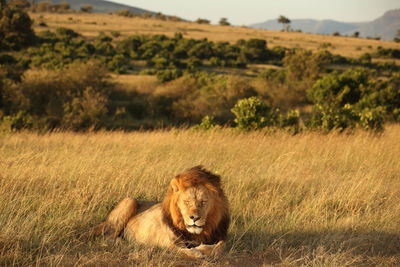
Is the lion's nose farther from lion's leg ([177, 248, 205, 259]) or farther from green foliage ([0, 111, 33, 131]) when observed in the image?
green foliage ([0, 111, 33, 131])

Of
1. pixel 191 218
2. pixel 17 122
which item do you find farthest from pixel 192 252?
pixel 17 122

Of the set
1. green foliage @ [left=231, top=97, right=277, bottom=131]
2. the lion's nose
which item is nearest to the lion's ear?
Result: the lion's nose

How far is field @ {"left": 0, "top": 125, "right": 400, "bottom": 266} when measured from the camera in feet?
13.5

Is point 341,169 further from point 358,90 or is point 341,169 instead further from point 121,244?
point 358,90

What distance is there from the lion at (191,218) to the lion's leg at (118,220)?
223mm

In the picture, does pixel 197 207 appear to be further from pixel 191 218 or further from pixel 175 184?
pixel 175 184

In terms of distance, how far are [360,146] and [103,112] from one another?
52.4 ft

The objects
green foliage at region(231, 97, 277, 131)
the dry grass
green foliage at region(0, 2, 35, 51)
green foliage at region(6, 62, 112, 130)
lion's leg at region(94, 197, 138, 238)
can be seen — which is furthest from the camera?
the dry grass

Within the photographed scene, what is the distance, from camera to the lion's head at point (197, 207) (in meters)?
3.80

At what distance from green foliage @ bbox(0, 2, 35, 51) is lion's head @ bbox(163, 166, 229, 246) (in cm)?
2697

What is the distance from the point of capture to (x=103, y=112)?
76.1 feet

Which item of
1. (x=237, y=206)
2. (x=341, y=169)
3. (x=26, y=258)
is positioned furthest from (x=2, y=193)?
(x=341, y=169)

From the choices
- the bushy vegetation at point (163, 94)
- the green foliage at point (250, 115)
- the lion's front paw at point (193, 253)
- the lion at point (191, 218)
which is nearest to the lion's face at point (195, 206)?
the lion at point (191, 218)

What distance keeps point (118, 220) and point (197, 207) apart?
3.91 ft
